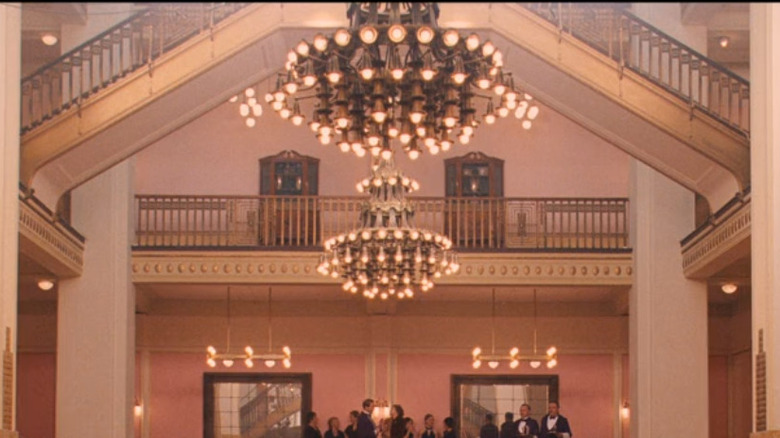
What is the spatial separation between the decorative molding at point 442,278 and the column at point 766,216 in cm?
785

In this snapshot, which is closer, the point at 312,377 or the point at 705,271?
the point at 705,271

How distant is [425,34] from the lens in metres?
11.6

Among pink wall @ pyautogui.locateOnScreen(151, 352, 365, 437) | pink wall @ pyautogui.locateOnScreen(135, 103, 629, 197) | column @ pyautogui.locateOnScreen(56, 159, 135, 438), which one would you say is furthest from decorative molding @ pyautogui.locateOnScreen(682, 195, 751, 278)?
column @ pyautogui.locateOnScreen(56, 159, 135, 438)

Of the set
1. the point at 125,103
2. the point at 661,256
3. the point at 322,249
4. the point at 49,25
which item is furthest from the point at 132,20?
the point at 661,256

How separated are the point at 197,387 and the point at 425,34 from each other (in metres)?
13.6

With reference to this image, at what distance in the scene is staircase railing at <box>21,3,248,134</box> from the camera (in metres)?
16.0

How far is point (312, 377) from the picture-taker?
78.5 ft

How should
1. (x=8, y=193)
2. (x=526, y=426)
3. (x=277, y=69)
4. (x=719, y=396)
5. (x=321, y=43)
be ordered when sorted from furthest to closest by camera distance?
(x=719, y=396), (x=526, y=426), (x=277, y=69), (x=8, y=193), (x=321, y=43)

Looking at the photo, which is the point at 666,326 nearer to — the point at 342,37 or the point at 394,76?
the point at 394,76

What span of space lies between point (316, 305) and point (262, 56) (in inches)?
329

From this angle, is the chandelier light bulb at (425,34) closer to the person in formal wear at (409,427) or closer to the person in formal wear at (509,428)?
the person in formal wear at (409,427)

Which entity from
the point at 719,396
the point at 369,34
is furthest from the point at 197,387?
the point at 369,34

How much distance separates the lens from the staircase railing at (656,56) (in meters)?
16.0

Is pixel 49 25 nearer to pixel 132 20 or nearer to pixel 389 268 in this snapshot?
pixel 132 20
